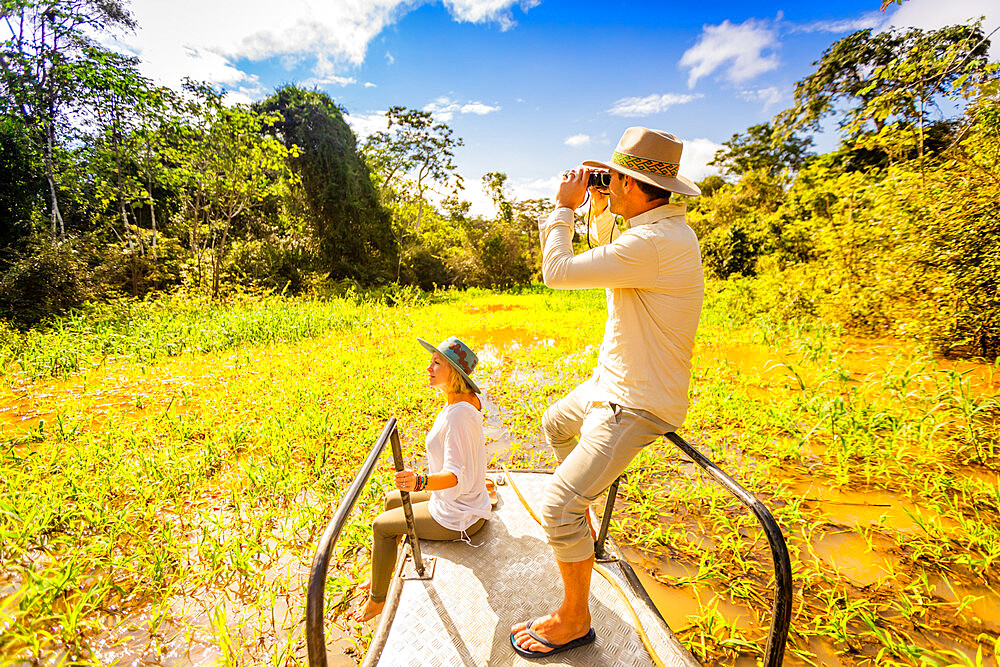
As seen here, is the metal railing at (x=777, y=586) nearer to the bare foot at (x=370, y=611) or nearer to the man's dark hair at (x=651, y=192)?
the man's dark hair at (x=651, y=192)

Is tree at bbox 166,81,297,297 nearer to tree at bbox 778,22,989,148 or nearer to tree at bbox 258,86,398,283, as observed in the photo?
tree at bbox 258,86,398,283

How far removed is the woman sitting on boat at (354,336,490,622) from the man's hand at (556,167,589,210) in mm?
913

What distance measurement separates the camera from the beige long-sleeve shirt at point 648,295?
1504 millimetres

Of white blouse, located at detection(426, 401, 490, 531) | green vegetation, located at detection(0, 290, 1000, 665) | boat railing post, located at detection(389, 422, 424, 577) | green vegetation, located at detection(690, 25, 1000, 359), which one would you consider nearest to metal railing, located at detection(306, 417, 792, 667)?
boat railing post, located at detection(389, 422, 424, 577)

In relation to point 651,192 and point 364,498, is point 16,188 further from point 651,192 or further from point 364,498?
point 651,192

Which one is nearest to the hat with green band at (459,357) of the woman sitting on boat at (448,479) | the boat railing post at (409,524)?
the woman sitting on boat at (448,479)

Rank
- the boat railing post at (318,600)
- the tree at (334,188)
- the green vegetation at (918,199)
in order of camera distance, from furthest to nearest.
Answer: the tree at (334,188) < the green vegetation at (918,199) < the boat railing post at (318,600)

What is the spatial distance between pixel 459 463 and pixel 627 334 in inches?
45.2

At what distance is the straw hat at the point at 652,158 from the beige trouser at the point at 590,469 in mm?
949

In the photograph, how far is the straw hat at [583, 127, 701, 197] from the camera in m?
1.61

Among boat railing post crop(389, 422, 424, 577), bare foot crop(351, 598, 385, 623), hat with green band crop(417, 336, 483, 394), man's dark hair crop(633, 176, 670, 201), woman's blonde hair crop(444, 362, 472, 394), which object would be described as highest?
man's dark hair crop(633, 176, 670, 201)

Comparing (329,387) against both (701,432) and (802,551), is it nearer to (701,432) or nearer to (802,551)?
(701,432)

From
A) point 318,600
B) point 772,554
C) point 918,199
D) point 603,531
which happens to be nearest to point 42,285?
point 318,600

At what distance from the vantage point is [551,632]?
1724 millimetres
